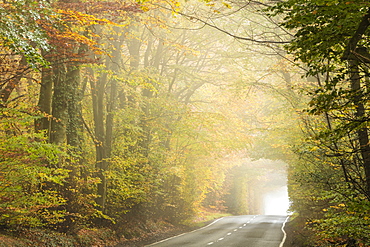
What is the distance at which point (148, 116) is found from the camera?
1816 cm

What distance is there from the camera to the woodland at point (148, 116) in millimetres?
5734

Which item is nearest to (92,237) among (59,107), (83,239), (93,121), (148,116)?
(83,239)

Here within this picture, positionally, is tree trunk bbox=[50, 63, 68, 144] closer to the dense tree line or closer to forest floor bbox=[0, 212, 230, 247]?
the dense tree line

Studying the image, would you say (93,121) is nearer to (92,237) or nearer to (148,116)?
(148,116)

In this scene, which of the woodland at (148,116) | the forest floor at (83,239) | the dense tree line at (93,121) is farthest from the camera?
the forest floor at (83,239)

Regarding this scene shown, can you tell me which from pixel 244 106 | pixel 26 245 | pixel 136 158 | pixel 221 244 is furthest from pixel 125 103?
pixel 244 106

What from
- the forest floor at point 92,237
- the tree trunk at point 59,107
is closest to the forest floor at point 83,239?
the forest floor at point 92,237

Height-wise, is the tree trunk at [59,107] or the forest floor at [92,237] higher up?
the tree trunk at [59,107]

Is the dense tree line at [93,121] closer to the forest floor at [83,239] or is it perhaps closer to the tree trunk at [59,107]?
the tree trunk at [59,107]

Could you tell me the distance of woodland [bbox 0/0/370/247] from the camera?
226 inches

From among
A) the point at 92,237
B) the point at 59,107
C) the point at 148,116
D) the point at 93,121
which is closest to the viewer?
the point at 59,107

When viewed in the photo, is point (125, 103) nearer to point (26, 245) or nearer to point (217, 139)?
point (217, 139)

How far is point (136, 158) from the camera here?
603 inches

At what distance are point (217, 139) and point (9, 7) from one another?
16.2m
